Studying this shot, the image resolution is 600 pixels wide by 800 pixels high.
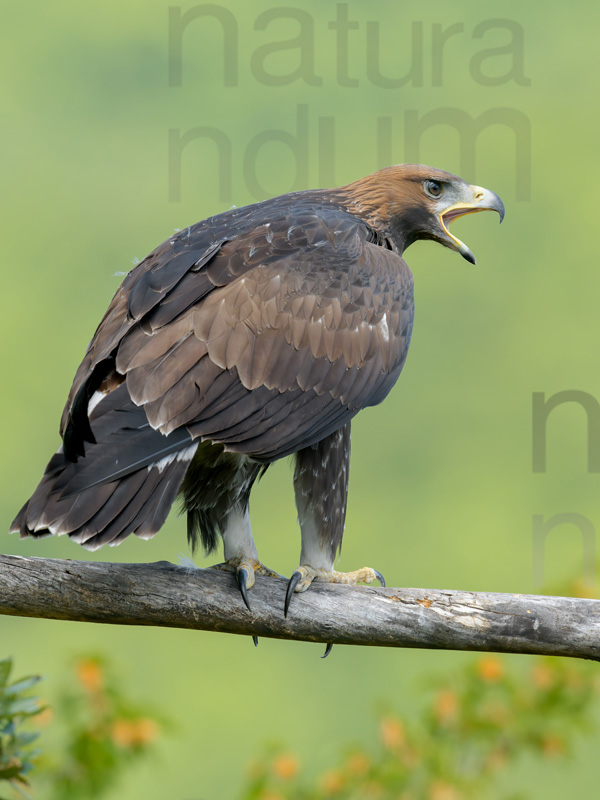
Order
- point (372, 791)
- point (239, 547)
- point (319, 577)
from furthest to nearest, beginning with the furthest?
1. point (372, 791)
2. point (319, 577)
3. point (239, 547)

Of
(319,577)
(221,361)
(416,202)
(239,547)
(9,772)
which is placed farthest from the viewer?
(416,202)

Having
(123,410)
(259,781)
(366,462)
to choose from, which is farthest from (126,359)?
(366,462)

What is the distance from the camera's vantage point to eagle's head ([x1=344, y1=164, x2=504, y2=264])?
3.25 m

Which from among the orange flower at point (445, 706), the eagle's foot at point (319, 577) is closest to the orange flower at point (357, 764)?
the orange flower at point (445, 706)

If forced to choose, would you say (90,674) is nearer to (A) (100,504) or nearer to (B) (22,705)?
(A) (100,504)

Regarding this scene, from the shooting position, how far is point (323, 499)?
9.52 feet

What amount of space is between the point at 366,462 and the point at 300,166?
250 centimetres

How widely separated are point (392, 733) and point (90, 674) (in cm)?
111

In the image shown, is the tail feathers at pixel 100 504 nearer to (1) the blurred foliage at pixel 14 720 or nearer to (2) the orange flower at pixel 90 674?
(1) the blurred foliage at pixel 14 720

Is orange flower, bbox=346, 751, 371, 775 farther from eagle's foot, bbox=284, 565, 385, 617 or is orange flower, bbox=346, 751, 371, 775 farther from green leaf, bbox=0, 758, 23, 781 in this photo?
green leaf, bbox=0, 758, 23, 781

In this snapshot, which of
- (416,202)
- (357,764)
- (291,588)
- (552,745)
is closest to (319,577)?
(291,588)

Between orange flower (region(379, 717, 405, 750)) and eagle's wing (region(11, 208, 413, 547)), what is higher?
eagle's wing (region(11, 208, 413, 547))

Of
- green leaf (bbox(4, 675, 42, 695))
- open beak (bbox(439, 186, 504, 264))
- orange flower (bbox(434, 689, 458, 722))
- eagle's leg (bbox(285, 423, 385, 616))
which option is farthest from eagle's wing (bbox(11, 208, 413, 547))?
orange flower (bbox(434, 689, 458, 722))

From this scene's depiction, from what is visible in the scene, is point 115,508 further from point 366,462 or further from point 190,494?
point 366,462
